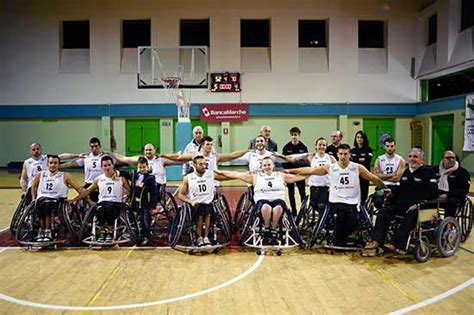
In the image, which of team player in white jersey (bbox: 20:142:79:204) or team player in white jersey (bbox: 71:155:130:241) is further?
team player in white jersey (bbox: 20:142:79:204)

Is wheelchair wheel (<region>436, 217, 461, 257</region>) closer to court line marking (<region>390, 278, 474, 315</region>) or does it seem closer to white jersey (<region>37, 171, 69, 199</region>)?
court line marking (<region>390, 278, 474, 315</region>)

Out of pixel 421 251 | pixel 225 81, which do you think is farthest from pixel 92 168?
pixel 225 81

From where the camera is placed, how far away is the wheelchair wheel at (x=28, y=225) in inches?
194

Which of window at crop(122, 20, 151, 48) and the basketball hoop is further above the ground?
window at crop(122, 20, 151, 48)

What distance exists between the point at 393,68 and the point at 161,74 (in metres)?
8.89

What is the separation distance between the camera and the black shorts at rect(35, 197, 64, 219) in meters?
4.95

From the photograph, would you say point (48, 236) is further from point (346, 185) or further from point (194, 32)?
point (194, 32)

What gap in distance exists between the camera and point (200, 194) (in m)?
4.90

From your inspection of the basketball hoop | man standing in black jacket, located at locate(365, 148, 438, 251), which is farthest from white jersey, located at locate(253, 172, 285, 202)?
the basketball hoop

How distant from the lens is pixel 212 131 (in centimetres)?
1622

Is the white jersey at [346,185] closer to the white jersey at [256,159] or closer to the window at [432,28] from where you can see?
the white jersey at [256,159]

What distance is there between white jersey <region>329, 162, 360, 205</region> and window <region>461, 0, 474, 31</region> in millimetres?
11219

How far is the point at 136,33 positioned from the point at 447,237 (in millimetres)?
14577

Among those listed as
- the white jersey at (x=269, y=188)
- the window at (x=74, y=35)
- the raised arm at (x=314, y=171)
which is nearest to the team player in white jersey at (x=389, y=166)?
the raised arm at (x=314, y=171)
